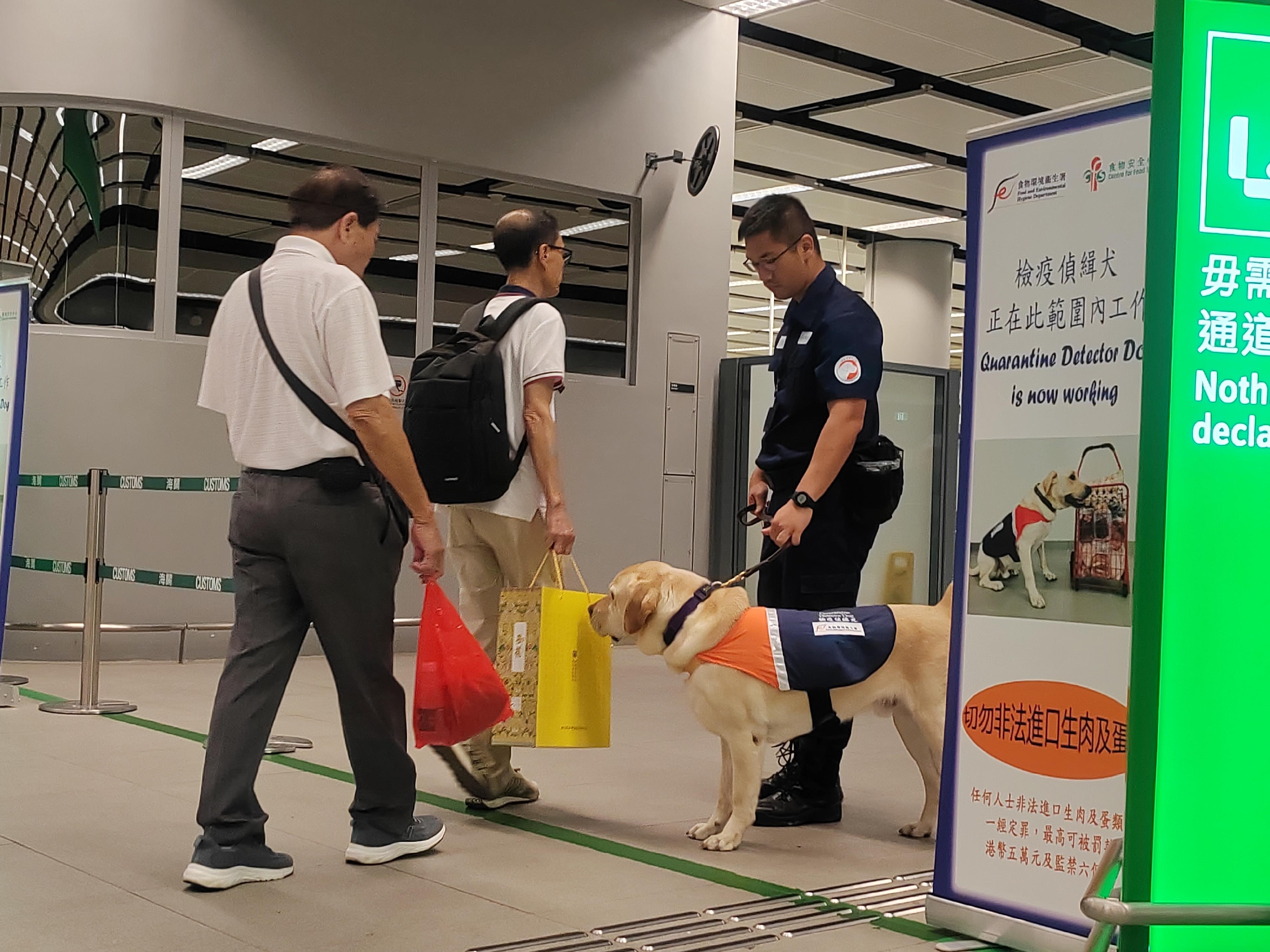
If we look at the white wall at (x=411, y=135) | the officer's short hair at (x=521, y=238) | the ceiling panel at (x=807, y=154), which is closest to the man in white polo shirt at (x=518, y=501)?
the officer's short hair at (x=521, y=238)

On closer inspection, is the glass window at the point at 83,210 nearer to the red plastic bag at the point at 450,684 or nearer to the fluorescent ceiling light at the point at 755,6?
the fluorescent ceiling light at the point at 755,6

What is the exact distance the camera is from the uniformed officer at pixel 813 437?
4.21 m

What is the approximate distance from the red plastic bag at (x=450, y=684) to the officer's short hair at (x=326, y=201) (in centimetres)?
104

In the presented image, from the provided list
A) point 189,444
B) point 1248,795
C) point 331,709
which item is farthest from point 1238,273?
A: point 189,444

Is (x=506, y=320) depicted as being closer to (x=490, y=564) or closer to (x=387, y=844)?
(x=490, y=564)

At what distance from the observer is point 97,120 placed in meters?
8.20

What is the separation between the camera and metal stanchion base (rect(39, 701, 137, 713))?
617 centimetres

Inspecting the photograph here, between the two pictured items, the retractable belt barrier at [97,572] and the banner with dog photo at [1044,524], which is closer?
the banner with dog photo at [1044,524]

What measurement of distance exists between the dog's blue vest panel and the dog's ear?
0.35 metres

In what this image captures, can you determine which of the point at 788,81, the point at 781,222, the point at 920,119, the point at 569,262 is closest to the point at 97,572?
the point at 781,222

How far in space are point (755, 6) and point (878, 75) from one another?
7.21ft

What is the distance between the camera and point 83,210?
27.1 ft

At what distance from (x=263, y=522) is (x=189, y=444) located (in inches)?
210

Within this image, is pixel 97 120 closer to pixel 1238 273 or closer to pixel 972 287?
pixel 972 287
